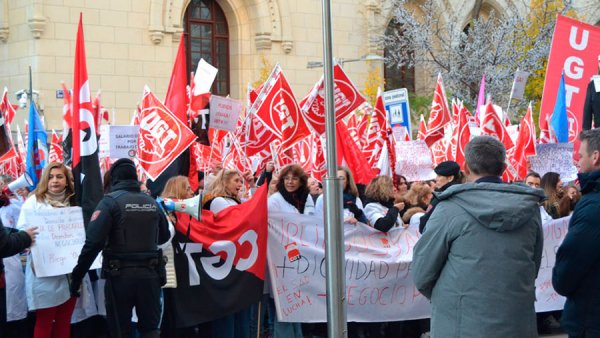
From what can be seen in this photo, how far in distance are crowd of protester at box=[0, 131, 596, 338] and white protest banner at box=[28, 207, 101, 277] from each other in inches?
3.0

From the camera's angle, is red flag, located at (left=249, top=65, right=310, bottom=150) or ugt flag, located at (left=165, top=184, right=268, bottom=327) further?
red flag, located at (left=249, top=65, right=310, bottom=150)

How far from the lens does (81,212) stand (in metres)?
9.24

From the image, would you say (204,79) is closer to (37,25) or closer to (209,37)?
(37,25)

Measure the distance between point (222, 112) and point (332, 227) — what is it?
4.56m

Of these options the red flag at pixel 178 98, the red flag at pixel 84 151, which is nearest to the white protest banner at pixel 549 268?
the red flag at pixel 178 98

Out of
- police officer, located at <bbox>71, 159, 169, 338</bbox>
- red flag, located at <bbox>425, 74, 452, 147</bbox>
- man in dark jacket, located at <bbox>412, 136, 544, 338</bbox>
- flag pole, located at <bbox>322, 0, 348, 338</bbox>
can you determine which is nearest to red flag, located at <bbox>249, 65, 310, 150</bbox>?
red flag, located at <bbox>425, 74, 452, 147</bbox>

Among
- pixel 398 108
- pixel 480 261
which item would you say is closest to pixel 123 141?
pixel 398 108

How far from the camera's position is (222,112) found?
12.1 meters

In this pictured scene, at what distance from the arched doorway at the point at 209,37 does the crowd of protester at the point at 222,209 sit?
1919 centimetres

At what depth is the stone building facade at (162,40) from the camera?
1039 inches

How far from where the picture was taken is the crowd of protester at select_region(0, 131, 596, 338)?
9.09 metres

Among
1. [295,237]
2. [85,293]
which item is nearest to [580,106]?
[295,237]

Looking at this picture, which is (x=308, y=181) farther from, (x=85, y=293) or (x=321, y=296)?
(x=85, y=293)

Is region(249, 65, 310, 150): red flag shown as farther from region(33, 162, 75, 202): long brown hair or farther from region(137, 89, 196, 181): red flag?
region(33, 162, 75, 202): long brown hair
